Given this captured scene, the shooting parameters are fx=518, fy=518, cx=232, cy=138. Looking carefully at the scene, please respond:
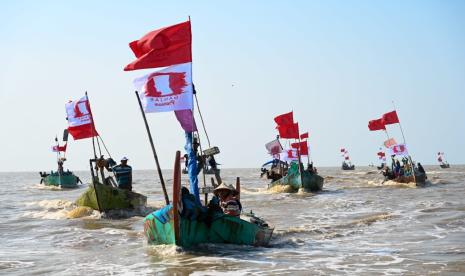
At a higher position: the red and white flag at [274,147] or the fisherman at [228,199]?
the red and white flag at [274,147]

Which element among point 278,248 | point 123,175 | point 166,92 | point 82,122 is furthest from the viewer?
point 123,175

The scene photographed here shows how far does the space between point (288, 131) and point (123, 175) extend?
12.9m

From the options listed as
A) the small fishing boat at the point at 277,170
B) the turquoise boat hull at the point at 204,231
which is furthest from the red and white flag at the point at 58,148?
the turquoise boat hull at the point at 204,231

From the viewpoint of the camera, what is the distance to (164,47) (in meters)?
10.5

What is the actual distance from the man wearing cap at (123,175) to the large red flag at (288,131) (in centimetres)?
1239

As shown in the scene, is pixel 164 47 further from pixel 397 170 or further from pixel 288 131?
pixel 397 170

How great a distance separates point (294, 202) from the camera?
26.0m

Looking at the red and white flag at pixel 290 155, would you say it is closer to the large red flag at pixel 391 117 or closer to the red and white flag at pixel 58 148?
the large red flag at pixel 391 117

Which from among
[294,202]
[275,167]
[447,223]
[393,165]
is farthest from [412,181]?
[447,223]

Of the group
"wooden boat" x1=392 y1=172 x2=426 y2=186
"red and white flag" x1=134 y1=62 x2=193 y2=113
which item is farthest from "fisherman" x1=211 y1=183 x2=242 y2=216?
"wooden boat" x1=392 y1=172 x2=426 y2=186

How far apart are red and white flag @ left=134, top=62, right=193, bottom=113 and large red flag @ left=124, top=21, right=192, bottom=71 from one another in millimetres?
279

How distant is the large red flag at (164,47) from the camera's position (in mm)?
10438

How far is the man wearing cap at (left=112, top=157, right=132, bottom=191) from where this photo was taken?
19.5m

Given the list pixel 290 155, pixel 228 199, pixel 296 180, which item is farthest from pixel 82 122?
pixel 290 155
